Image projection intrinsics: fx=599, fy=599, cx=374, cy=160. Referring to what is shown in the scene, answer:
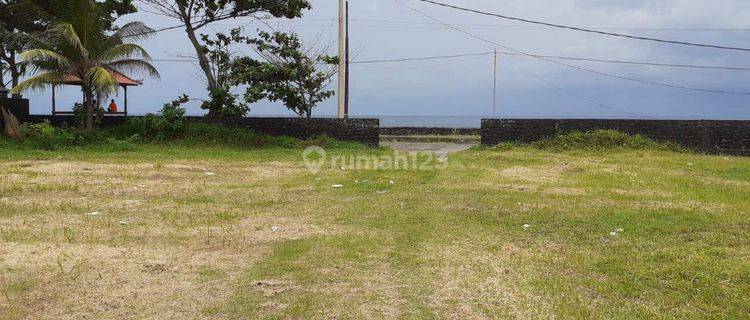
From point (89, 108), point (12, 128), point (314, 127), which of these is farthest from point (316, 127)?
point (12, 128)

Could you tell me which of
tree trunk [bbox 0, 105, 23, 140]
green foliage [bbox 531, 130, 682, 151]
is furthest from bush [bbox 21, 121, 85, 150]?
green foliage [bbox 531, 130, 682, 151]

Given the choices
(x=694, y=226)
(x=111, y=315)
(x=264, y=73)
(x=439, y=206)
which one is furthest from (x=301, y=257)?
(x=264, y=73)

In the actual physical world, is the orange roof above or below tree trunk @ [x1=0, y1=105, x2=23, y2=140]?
above

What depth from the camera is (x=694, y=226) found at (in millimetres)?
5871

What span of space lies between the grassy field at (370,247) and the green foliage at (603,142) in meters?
6.31

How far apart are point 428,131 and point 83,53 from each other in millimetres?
14882

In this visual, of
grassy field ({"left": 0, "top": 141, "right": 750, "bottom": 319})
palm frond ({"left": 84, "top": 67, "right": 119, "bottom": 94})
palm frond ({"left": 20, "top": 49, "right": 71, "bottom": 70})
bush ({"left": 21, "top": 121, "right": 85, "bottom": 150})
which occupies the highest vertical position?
palm frond ({"left": 20, "top": 49, "right": 71, "bottom": 70})

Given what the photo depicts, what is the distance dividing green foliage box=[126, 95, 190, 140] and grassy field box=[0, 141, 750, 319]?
674 centimetres

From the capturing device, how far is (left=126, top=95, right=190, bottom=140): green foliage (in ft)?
54.9

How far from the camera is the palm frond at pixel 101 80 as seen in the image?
1498 centimetres

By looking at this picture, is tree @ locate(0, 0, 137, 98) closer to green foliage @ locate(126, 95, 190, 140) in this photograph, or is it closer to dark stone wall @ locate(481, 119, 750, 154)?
green foliage @ locate(126, 95, 190, 140)

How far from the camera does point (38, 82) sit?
1510 centimetres

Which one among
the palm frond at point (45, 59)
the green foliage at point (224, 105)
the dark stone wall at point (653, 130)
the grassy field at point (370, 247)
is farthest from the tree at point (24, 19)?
the dark stone wall at point (653, 130)

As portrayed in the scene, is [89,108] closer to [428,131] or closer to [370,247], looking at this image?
[370,247]
